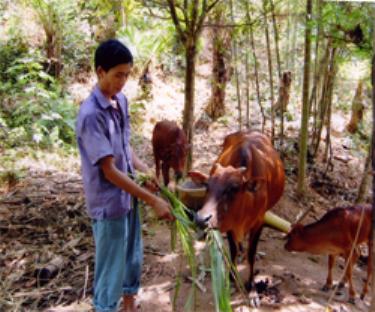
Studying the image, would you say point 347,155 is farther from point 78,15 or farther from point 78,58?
point 78,15

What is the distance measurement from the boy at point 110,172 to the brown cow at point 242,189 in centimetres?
59

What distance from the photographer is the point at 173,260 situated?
16.3 ft

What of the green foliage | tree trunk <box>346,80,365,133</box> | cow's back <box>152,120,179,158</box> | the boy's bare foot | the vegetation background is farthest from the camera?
tree trunk <box>346,80,365,133</box>

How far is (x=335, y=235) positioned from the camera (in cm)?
455

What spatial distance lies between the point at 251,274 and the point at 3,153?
16.2 ft

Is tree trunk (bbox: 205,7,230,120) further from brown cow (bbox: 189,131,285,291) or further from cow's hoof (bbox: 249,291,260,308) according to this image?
cow's hoof (bbox: 249,291,260,308)

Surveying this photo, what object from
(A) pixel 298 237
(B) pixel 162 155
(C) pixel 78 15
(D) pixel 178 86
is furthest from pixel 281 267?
(C) pixel 78 15

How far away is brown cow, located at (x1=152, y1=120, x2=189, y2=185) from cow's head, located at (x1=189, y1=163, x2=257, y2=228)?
7.74ft

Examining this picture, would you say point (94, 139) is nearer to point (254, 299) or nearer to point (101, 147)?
point (101, 147)

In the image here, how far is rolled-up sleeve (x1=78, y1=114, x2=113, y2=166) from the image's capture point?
283cm

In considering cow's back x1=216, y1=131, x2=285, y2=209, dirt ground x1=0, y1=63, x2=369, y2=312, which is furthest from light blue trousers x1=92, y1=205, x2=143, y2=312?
cow's back x1=216, y1=131, x2=285, y2=209

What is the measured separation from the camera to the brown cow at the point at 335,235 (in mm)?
4508

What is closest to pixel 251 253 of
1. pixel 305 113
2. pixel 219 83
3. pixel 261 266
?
pixel 261 266

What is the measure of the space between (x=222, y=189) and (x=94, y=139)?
1365mm
